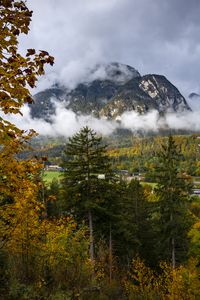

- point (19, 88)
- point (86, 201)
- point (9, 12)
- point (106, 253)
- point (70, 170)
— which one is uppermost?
point (9, 12)

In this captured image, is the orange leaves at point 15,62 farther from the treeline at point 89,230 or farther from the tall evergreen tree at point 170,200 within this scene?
the tall evergreen tree at point 170,200

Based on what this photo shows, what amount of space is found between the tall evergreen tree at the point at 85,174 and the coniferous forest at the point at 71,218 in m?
0.08

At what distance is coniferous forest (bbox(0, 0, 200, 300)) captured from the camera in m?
4.98

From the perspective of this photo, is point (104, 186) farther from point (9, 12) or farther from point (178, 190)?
point (9, 12)

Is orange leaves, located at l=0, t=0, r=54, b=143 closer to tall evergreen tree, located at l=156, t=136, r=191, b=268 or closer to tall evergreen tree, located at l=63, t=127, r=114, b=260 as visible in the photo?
tall evergreen tree, located at l=63, t=127, r=114, b=260

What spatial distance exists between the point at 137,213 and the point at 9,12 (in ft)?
123

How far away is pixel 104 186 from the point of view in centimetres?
2711

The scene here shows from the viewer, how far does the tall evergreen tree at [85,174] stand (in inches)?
1040

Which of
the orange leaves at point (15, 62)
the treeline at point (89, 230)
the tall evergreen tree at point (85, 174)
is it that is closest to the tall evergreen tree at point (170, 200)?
the treeline at point (89, 230)

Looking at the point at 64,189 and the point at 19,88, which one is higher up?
the point at 19,88

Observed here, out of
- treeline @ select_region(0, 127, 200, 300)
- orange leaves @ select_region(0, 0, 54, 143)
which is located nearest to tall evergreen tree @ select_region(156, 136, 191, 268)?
treeline @ select_region(0, 127, 200, 300)

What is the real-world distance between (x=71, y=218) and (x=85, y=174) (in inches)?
152

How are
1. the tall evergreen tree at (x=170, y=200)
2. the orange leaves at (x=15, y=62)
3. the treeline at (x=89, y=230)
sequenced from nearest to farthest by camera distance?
the orange leaves at (x=15, y=62)
the treeline at (x=89, y=230)
the tall evergreen tree at (x=170, y=200)

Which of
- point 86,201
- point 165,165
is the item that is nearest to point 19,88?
point 86,201
